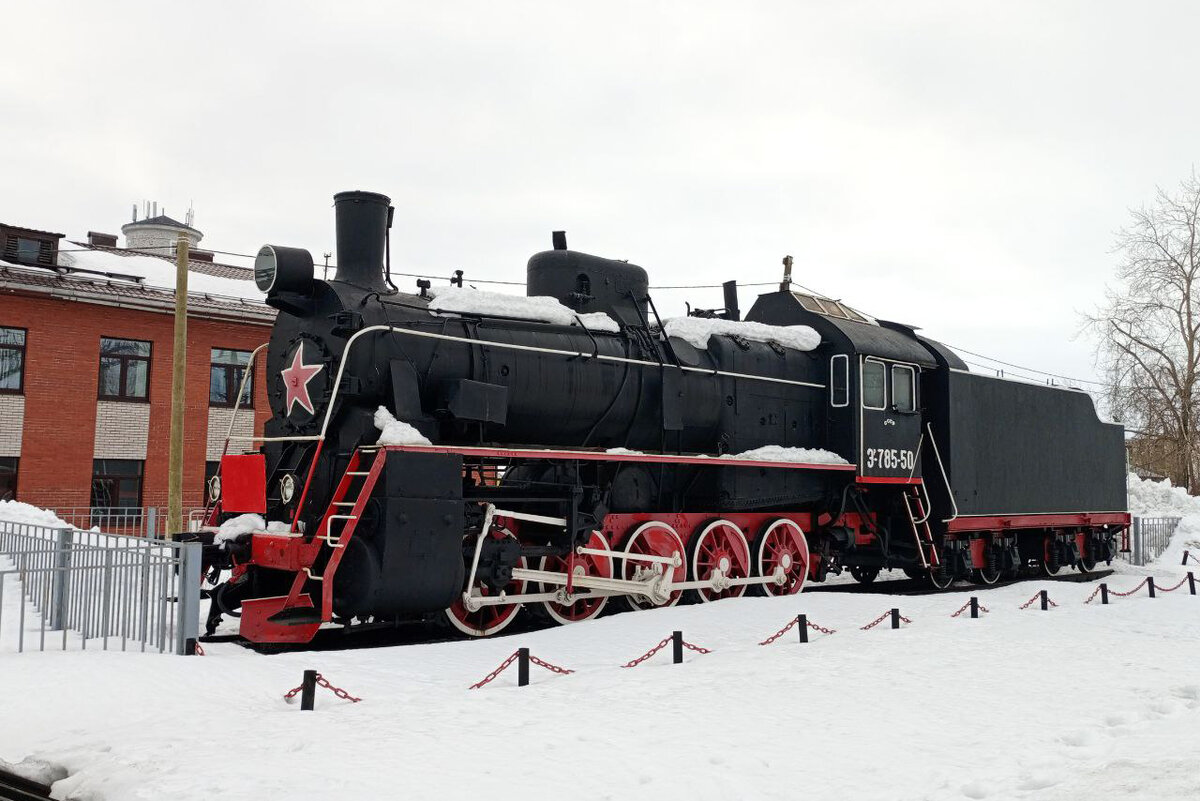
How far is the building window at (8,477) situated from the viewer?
2061 cm

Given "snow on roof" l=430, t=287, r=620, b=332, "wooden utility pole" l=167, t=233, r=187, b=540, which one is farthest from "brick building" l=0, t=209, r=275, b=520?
"snow on roof" l=430, t=287, r=620, b=332

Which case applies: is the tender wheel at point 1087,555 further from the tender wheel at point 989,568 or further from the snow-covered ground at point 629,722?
the snow-covered ground at point 629,722

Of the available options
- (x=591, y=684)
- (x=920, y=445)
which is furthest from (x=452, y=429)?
(x=920, y=445)

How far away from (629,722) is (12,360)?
20.0m

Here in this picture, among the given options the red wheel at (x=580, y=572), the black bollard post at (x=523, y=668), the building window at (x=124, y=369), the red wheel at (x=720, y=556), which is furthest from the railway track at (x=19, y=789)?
the building window at (x=124, y=369)

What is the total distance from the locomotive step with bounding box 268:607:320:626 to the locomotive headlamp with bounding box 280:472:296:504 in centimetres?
109

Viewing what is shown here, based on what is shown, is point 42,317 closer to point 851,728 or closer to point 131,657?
point 131,657

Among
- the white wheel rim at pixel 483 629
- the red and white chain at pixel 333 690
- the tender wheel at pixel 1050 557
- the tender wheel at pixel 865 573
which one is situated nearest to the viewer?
the red and white chain at pixel 333 690

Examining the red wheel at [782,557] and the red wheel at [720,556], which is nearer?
the red wheel at [720,556]

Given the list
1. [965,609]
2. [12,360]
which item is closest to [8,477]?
[12,360]

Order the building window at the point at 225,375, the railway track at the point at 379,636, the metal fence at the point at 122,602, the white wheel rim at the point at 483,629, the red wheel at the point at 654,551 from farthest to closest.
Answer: the building window at the point at 225,375
the red wheel at the point at 654,551
the white wheel rim at the point at 483,629
the railway track at the point at 379,636
the metal fence at the point at 122,602

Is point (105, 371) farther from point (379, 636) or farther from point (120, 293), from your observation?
point (379, 636)

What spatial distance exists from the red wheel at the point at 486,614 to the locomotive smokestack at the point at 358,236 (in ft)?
9.60

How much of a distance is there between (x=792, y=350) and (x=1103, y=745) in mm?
8071
